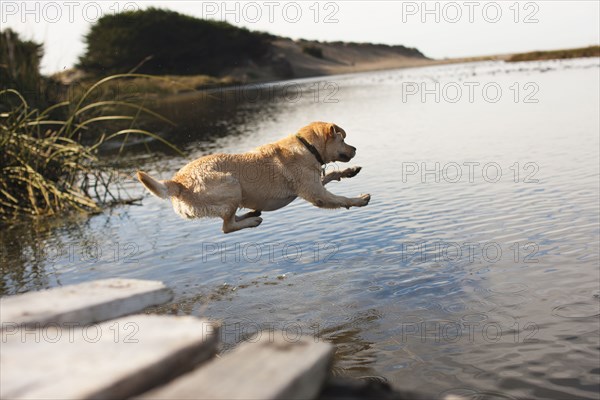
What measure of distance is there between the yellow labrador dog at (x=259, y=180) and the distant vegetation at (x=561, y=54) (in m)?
51.0

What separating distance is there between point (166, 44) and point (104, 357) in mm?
74345

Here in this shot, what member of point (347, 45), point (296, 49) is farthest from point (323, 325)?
point (347, 45)

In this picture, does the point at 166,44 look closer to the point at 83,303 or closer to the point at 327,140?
the point at 327,140

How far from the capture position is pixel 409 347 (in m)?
5.80

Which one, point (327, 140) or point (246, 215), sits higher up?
point (327, 140)

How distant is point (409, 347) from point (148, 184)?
288 cm

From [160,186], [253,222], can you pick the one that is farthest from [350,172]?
[160,186]

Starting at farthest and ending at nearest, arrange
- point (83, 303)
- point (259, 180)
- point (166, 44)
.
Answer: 1. point (166, 44)
2. point (259, 180)
3. point (83, 303)

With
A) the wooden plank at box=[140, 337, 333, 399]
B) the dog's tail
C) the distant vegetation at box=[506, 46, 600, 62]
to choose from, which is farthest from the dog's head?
the distant vegetation at box=[506, 46, 600, 62]

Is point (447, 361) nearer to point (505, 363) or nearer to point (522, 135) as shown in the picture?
point (505, 363)

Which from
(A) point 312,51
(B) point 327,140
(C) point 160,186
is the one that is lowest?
(C) point 160,186

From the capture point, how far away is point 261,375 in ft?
7.18

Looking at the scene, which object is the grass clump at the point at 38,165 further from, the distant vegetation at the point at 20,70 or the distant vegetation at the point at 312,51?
the distant vegetation at the point at 312,51

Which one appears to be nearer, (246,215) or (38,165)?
(246,215)
